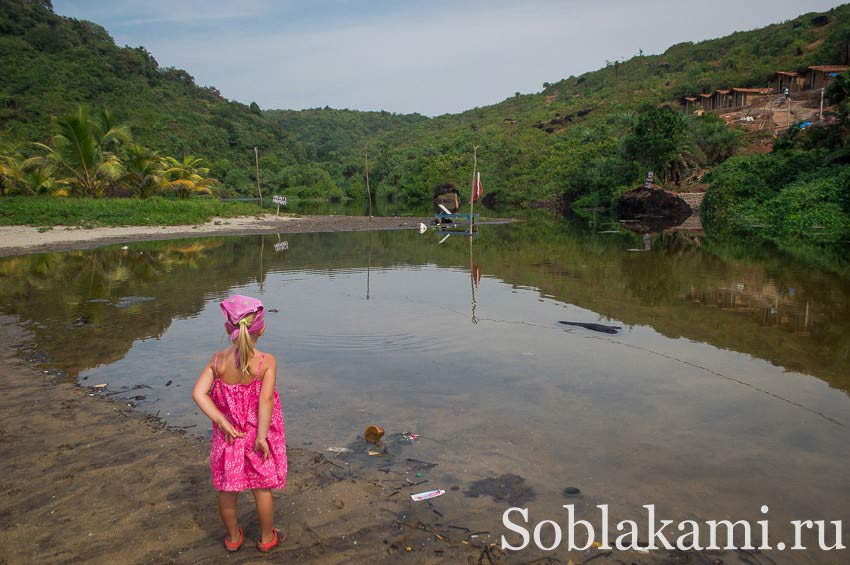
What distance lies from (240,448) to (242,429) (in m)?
0.11

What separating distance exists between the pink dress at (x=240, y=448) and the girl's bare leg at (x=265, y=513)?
0.15 ft

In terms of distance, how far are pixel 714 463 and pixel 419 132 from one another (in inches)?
5086

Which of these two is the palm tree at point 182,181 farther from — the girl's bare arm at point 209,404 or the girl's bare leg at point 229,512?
the girl's bare leg at point 229,512

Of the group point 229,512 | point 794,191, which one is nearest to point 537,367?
point 229,512

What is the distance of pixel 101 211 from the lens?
29.0 m

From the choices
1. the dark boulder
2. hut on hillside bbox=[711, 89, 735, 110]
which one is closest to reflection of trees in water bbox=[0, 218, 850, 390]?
the dark boulder

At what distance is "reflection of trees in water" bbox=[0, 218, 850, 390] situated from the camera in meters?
8.36

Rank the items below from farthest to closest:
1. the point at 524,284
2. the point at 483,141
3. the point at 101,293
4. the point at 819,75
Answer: the point at 483,141
the point at 819,75
the point at 524,284
the point at 101,293

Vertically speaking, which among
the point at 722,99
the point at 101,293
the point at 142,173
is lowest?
the point at 101,293

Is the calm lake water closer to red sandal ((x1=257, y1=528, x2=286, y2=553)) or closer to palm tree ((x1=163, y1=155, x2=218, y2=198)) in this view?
red sandal ((x1=257, y1=528, x2=286, y2=553))

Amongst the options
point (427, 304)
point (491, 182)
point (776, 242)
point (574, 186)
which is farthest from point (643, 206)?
point (427, 304)

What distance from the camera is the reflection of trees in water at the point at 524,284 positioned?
8359mm

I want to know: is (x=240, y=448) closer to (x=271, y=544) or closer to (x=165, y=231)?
(x=271, y=544)

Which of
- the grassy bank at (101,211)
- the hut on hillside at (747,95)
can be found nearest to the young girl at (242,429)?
the grassy bank at (101,211)
